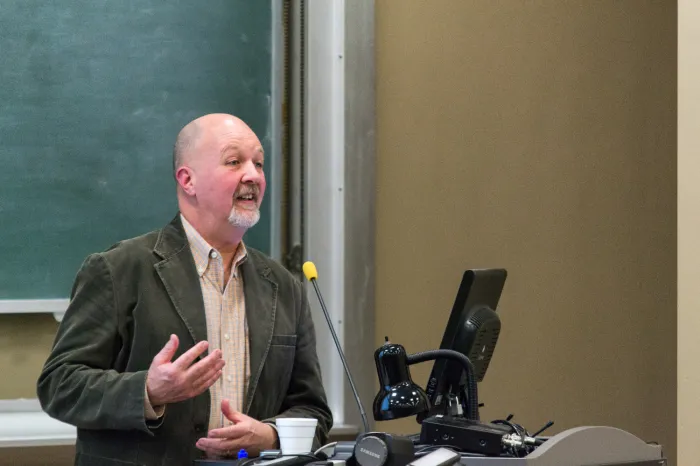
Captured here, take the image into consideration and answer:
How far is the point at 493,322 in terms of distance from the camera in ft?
6.15

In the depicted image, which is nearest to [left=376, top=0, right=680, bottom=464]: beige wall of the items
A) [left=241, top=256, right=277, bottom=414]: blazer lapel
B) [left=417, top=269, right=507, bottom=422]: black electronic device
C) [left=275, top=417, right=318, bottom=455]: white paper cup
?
[left=241, top=256, right=277, bottom=414]: blazer lapel

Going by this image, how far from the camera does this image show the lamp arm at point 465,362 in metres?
1.72

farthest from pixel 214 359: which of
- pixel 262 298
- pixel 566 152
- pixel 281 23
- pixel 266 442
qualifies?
pixel 566 152

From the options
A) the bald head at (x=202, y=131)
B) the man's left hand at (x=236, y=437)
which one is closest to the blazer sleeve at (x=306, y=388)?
the man's left hand at (x=236, y=437)

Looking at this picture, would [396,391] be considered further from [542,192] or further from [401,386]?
[542,192]

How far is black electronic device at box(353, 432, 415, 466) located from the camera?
1456 millimetres

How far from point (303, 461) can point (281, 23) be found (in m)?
1.93

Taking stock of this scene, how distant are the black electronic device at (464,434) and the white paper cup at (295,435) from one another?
217 mm

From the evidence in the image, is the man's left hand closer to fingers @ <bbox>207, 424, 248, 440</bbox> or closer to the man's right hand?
fingers @ <bbox>207, 424, 248, 440</bbox>

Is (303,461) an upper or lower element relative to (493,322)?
lower

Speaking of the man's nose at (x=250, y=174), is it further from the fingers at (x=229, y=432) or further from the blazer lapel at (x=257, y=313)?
the fingers at (x=229, y=432)

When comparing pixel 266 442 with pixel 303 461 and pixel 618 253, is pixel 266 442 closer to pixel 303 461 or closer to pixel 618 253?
pixel 303 461

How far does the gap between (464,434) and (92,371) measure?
0.81 meters

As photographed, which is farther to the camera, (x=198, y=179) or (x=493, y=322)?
(x=198, y=179)
